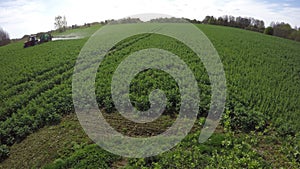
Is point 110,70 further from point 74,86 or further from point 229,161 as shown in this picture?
point 229,161

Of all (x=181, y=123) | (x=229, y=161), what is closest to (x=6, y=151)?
(x=181, y=123)

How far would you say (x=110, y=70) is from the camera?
1550 centimetres

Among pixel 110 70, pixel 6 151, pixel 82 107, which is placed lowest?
pixel 6 151

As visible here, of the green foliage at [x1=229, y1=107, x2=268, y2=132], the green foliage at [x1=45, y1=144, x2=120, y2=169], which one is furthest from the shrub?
the green foliage at [x1=229, y1=107, x2=268, y2=132]

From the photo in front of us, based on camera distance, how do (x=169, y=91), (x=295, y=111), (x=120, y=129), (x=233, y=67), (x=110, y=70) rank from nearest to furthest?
1. (x=120, y=129)
2. (x=295, y=111)
3. (x=169, y=91)
4. (x=110, y=70)
5. (x=233, y=67)

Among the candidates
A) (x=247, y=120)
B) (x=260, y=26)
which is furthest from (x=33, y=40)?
(x=260, y=26)

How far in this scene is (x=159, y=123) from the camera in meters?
9.59

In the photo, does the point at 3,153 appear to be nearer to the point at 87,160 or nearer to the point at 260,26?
the point at 87,160

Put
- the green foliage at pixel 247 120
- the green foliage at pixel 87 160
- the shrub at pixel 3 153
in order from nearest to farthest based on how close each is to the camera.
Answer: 1. the green foliage at pixel 87 160
2. the shrub at pixel 3 153
3. the green foliage at pixel 247 120

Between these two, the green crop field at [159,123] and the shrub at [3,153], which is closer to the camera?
the green crop field at [159,123]

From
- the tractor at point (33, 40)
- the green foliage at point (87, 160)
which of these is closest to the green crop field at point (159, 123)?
the green foliage at point (87, 160)

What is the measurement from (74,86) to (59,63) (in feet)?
23.0

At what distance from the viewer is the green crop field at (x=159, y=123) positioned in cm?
722

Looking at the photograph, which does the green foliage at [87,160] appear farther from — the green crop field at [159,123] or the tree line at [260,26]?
the tree line at [260,26]
